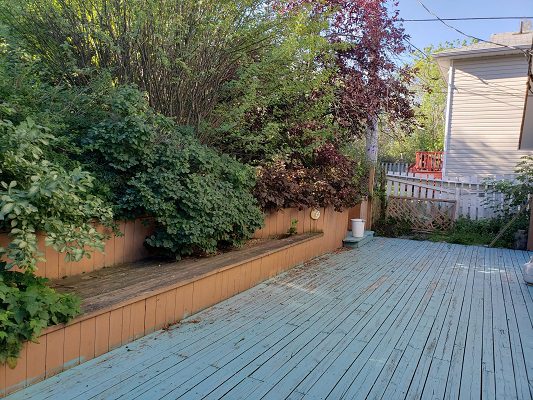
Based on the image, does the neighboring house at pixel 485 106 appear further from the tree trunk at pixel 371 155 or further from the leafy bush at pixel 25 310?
the leafy bush at pixel 25 310

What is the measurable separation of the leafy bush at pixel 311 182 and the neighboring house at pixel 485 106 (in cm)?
545

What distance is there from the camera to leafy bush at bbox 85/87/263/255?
3863 millimetres

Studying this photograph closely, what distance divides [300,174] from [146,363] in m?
4.06

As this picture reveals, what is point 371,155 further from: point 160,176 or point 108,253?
point 108,253

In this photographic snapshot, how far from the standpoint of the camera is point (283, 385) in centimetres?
247

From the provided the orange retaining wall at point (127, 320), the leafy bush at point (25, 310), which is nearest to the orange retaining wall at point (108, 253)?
the leafy bush at point (25, 310)

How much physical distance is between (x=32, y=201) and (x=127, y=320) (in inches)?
41.0

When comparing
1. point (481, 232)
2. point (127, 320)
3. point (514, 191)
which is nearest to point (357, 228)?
point (481, 232)

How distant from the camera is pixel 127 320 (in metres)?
2.93

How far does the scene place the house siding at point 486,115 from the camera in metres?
10.8

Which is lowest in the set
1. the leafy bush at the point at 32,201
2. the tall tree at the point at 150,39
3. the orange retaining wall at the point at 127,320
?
the orange retaining wall at the point at 127,320

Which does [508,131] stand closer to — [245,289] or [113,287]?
[245,289]

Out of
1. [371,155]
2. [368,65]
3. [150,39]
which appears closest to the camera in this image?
[150,39]

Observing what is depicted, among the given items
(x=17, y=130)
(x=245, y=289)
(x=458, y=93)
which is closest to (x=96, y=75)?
(x=17, y=130)
